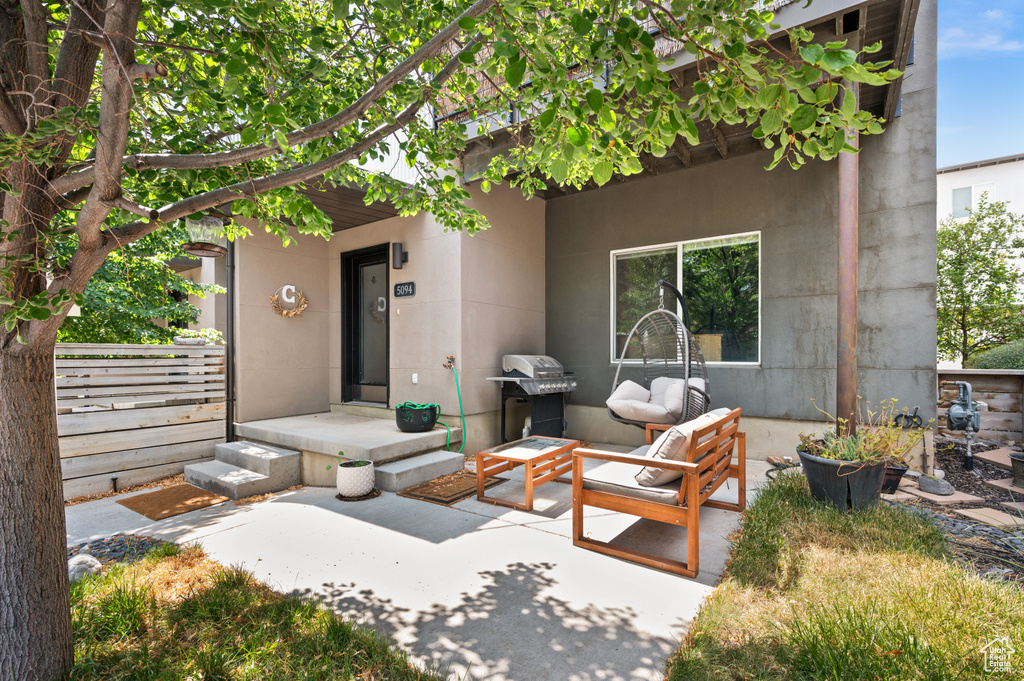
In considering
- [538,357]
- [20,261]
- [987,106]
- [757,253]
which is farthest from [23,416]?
[987,106]

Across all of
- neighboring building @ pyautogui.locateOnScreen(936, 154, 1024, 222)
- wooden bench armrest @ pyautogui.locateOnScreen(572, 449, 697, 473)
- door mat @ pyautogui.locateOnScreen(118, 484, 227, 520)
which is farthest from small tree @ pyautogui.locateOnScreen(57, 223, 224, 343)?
neighboring building @ pyautogui.locateOnScreen(936, 154, 1024, 222)

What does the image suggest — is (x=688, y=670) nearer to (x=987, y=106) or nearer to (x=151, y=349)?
(x=151, y=349)

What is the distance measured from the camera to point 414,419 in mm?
5148

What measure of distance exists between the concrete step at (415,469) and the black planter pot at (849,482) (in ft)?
10.8

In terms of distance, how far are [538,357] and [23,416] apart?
4.85 metres

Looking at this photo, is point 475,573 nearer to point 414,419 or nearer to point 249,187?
point 249,187

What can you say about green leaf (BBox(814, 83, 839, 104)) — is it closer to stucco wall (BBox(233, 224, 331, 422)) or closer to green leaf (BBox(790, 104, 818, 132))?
green leaf (BBox(790, 104, 818, 132))

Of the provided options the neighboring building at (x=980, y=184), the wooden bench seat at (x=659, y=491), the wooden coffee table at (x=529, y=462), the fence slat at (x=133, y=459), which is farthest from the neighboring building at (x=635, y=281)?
the neighboring building at (x=980, y=184)

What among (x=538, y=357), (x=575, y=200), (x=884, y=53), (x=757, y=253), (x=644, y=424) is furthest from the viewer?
(x=575, y=200)

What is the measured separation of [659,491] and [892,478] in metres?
2.36

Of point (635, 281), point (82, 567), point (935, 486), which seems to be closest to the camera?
point (82, 567)

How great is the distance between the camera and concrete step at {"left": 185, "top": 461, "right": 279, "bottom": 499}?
167 inches

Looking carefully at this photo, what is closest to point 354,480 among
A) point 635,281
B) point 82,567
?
point 82,567

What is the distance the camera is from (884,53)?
13.0 ft
